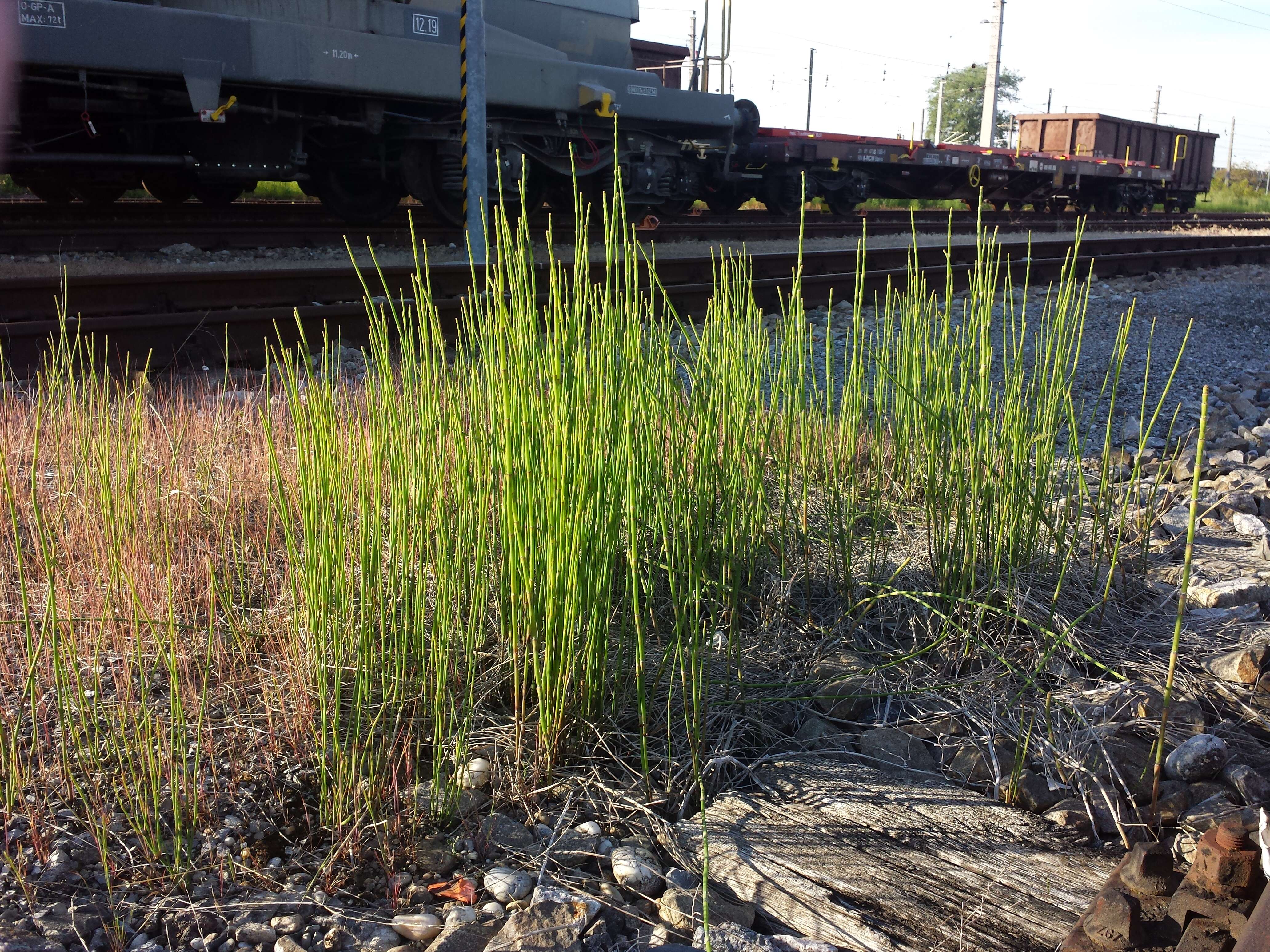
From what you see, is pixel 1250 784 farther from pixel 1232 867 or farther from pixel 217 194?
pixel 217 194

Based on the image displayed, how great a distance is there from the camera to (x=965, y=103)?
5925 centimetres

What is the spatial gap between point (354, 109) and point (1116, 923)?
8124 millimetres

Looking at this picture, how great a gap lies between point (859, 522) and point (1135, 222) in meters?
17.6

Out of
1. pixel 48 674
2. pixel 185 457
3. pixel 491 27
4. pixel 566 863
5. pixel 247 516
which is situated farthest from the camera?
pixel 491 27

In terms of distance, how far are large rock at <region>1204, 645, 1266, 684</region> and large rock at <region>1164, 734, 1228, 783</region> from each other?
1.10ft

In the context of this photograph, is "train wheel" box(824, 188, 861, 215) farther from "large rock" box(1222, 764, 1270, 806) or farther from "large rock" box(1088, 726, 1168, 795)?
"large rock" box(1222, 764, 1270, 806)

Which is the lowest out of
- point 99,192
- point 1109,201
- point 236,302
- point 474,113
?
point 236,302

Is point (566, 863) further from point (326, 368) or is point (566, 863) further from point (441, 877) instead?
point (326, 368)

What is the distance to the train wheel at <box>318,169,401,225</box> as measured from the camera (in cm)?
877

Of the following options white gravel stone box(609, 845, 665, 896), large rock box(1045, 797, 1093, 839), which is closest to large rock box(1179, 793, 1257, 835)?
large rock box(1045, 797, 1093, 839)

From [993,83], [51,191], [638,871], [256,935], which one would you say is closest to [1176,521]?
[638,871]

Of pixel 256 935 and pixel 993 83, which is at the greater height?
pixel 993 83

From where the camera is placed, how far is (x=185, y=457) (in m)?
2.94

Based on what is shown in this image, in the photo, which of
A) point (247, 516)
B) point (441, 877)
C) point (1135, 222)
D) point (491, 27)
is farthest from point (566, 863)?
point (1135, 222)
